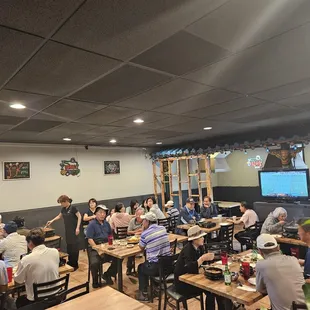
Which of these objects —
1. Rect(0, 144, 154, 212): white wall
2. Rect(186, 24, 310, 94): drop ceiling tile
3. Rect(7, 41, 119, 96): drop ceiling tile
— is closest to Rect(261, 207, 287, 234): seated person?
Rect(186, 24, 310, 94): drop ceiling tile

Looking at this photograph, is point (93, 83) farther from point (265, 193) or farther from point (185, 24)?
point (265, 193)

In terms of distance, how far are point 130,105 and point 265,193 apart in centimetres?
625

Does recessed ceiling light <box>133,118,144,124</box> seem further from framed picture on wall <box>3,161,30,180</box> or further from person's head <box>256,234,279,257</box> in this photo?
framed picture on wall <box>3,161,30,180</box>

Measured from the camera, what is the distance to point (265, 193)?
26.9ft

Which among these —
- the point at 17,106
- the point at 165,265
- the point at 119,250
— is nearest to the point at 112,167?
the point at 119,250

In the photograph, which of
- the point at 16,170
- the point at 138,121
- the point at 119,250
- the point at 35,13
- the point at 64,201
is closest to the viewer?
the point at 35,13

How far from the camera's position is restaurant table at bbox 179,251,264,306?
256cm

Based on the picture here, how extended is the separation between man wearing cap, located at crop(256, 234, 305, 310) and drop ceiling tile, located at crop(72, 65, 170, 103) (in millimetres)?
1963

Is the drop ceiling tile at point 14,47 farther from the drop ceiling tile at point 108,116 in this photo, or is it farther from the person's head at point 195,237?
the person's head at point 195,237

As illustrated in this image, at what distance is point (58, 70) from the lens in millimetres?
2213

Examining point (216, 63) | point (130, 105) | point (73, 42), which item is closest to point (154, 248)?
point (130, 105)

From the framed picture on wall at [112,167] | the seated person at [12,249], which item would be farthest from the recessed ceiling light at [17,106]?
the framed picture on wall at [112,167]

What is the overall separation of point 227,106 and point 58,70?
94.2 inches

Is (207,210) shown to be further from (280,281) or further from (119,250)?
(280,281)
